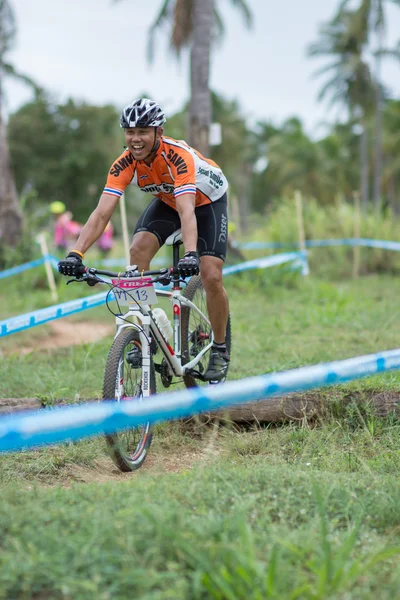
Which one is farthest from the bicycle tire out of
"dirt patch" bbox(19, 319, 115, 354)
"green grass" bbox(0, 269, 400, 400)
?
Answer: "dirt patch" bbox(19, 319, 115, 354)

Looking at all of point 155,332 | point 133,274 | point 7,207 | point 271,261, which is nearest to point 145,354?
point 155,332

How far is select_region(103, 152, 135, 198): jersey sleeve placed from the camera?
14.1 feet

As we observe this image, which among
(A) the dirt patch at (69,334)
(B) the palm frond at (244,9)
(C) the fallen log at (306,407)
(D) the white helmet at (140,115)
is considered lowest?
(A) the dirt patch at (69,334)

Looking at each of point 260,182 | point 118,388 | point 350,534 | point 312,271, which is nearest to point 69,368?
point 118,388

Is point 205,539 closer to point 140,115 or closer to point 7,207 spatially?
point 140,115

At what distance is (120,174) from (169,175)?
1.07ft

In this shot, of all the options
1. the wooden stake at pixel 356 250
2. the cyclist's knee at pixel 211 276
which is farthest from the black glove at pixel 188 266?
the wooden stake at pixel 356 250

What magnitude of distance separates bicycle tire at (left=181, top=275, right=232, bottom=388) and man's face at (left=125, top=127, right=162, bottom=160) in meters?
1.11

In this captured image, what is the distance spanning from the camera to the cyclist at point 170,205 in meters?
4.09

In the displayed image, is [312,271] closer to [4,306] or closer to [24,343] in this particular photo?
[4,306]

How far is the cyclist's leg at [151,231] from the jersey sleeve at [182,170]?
1.72ft

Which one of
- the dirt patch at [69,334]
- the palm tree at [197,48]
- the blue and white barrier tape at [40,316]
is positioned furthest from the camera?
the palm tree at [197,48]

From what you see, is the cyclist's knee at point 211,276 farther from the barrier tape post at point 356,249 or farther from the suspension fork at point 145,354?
the barrier tape post at point 356,249

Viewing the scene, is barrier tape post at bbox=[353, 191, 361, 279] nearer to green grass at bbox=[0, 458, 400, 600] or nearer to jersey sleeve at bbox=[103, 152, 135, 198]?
jersey sleeve at bbox=[103, 152, 135, 198]
